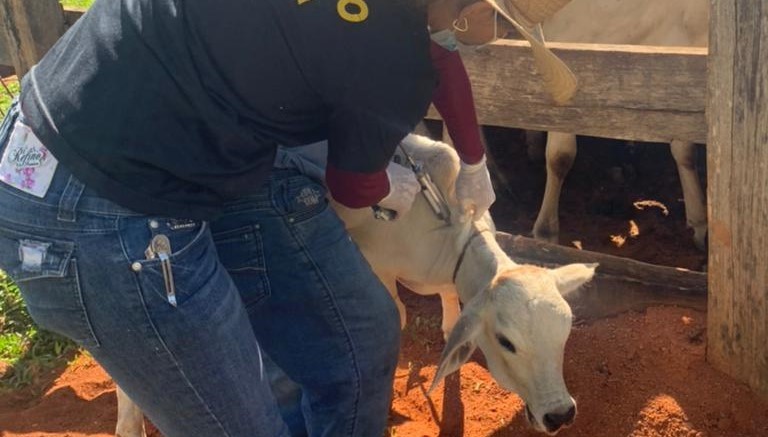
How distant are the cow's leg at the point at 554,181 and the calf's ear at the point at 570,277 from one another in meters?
1.61

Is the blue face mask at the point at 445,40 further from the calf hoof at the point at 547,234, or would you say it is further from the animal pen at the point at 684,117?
the calf hoof at the point at 547,234

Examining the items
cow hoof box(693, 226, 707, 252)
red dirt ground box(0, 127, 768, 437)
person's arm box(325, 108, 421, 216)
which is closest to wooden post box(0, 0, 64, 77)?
red dirt ground box(0, 127, 768, 437)

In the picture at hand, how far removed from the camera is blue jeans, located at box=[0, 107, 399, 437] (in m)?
2.07

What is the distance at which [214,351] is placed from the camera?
7.11 ft

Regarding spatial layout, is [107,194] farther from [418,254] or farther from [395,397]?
[395,397]

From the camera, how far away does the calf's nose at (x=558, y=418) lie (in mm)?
3035

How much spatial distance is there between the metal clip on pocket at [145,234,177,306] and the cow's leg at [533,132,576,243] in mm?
3224

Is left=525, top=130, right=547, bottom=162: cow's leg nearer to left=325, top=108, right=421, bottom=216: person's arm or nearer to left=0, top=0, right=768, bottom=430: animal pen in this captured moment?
left=0, top=0, right=768, bottom=430: animal pen

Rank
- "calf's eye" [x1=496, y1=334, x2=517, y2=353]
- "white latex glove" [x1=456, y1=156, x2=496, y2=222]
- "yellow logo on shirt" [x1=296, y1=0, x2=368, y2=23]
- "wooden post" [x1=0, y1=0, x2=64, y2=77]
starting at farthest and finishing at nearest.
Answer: "wooden post" [x1=0, y1=0, x2=64, y2=77], "white latex glove" [x1=456, y1=156, x2=496, y2=222], "calf's eye" [x1=496, y1=334, x2=517, y2=353], "yellow logo on shirt" [x1=296, y1=0, x2=368, y2=23]

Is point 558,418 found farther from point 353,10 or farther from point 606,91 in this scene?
point 353,10

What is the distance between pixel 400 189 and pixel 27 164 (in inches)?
51.2

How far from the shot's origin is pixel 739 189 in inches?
123

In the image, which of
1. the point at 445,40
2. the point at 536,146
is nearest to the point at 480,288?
the point at 445,40

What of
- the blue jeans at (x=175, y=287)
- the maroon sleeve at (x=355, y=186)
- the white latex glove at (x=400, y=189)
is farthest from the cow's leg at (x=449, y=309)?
the maroon sleeve at (x=355, y=186)
